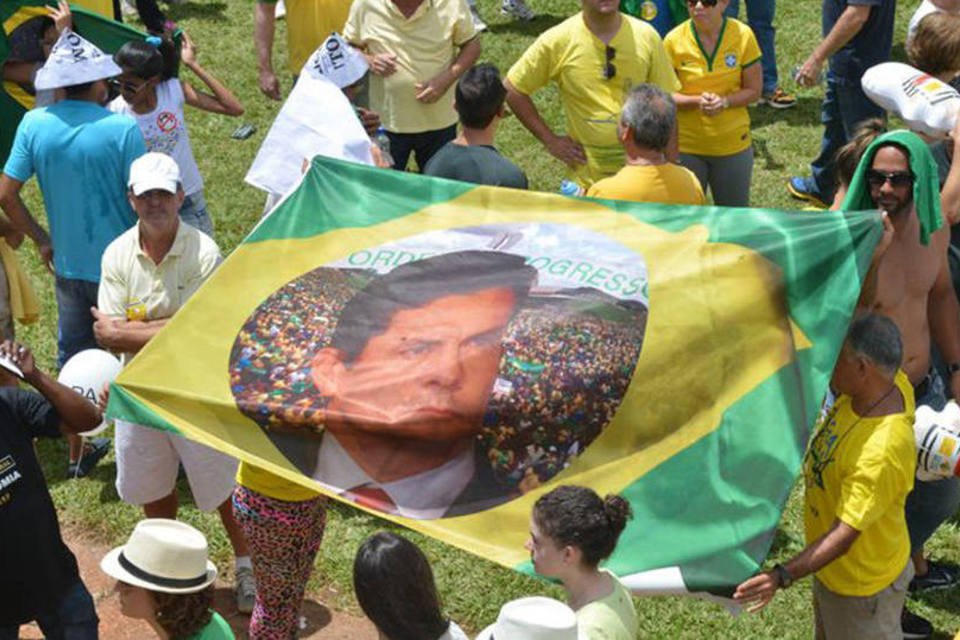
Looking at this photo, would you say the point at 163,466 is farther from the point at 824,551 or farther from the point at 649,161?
the point at 824,551

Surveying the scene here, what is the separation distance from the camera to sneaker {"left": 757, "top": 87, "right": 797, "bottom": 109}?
1206 cm

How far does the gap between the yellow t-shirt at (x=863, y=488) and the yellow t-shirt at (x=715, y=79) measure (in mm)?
3857

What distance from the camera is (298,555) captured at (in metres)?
5.97

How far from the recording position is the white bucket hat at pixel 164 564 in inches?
185

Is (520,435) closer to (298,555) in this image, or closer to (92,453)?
(298,555)

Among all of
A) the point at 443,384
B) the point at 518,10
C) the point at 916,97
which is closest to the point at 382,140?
the point at 916,97

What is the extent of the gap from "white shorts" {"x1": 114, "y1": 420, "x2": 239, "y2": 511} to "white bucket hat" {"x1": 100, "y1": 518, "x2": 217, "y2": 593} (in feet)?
5.47

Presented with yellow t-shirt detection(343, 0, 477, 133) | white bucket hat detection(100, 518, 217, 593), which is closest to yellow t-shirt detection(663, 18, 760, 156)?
yellow t-shirt detection(343, 0, 477, 133)

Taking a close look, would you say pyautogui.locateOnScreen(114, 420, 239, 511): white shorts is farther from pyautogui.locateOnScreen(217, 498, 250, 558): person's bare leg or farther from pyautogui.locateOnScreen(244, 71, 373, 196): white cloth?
pyautogui.locateOnScreen(244, 71, 373, 196): white cloth

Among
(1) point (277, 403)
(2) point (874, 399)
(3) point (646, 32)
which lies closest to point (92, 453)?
(1) point (277, 403)

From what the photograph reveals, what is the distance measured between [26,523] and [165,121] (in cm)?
361

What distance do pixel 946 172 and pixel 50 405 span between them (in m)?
4.29

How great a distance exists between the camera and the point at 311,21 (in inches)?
378

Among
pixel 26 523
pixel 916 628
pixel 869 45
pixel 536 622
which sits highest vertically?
pixel 536 622
